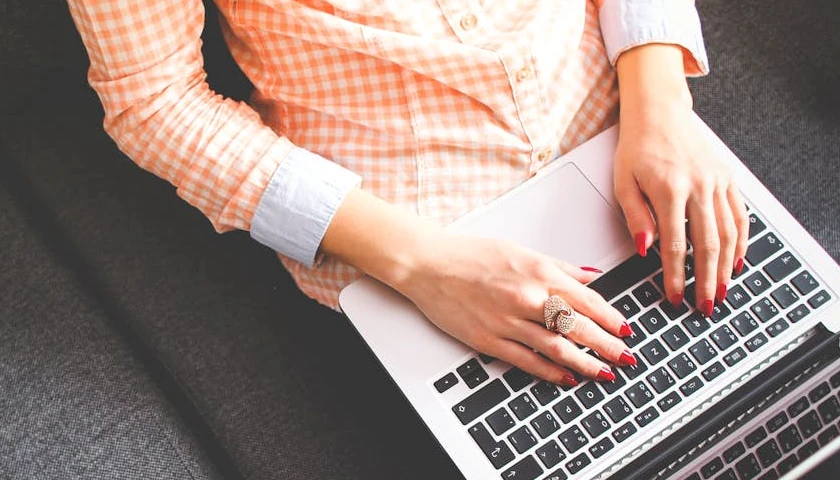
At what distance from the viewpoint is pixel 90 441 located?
0.90 m

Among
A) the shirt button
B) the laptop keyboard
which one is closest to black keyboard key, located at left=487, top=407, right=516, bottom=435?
the laptop keyboard

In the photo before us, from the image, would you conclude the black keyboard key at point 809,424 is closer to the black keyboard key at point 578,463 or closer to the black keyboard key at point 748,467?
the black keyboard key at point 748,467

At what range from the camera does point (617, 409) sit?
31.3 inches

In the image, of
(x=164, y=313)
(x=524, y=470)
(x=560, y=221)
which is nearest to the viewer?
(x=524, y=470)

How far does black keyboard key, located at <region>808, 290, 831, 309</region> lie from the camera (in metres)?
0.83

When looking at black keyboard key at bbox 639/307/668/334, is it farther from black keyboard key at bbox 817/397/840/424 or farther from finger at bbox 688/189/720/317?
black keyboard key at bbox 817/397/840/424

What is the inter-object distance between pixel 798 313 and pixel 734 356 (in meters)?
0.09

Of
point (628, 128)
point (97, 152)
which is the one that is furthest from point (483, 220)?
point (97, 152)

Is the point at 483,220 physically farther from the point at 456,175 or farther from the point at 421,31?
the point at 421,31

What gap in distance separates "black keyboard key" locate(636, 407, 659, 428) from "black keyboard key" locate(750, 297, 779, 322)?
16cm

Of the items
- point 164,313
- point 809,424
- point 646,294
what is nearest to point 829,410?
point 809,424

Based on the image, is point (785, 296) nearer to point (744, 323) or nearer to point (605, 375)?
point (744, 323)

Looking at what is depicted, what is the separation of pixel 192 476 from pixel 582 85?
0.69 metres

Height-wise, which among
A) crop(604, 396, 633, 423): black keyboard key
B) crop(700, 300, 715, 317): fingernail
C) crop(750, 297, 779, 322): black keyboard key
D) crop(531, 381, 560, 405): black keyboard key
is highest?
crop(750, 297, 779, 322): black keyboard key
